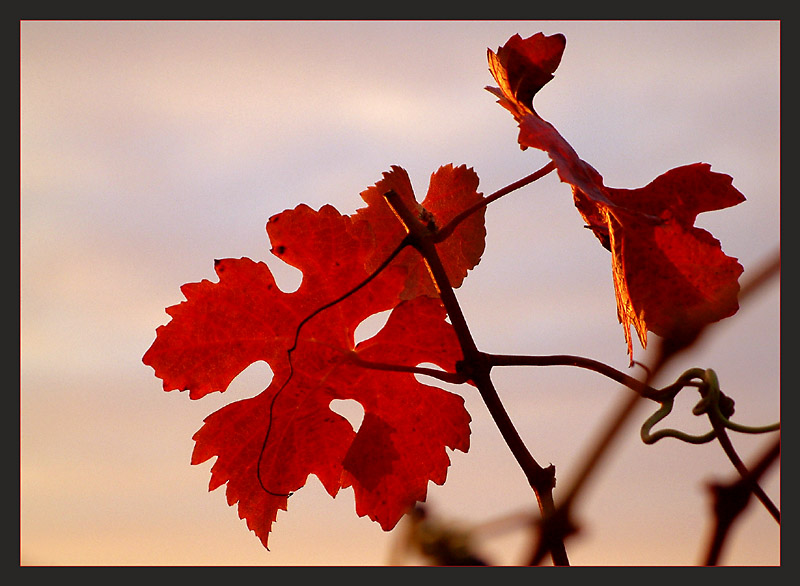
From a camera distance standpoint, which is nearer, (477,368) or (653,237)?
(477,368)

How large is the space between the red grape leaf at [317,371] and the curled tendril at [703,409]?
0.21 m

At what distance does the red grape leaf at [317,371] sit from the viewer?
73cm

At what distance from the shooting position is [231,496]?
0.74 m

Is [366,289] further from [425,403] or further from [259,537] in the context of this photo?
[259,537]

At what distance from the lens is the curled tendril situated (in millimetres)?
553

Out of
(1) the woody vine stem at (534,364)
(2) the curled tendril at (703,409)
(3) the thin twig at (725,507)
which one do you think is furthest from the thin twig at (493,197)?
(3) the thin twig at (725,507)

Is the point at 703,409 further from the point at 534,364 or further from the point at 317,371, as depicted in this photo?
the point at 317,371

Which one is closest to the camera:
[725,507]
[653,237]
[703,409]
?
[725,507]

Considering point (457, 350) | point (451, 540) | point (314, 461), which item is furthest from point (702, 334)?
point (314, 461)

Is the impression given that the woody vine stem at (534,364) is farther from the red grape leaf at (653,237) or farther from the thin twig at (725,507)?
the thin twig at (725,507)

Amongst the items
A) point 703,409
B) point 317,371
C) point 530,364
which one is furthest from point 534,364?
point 317,371

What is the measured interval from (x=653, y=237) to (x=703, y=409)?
0.68 feet

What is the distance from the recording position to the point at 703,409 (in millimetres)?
566

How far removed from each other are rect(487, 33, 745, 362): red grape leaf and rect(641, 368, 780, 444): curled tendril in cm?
8
